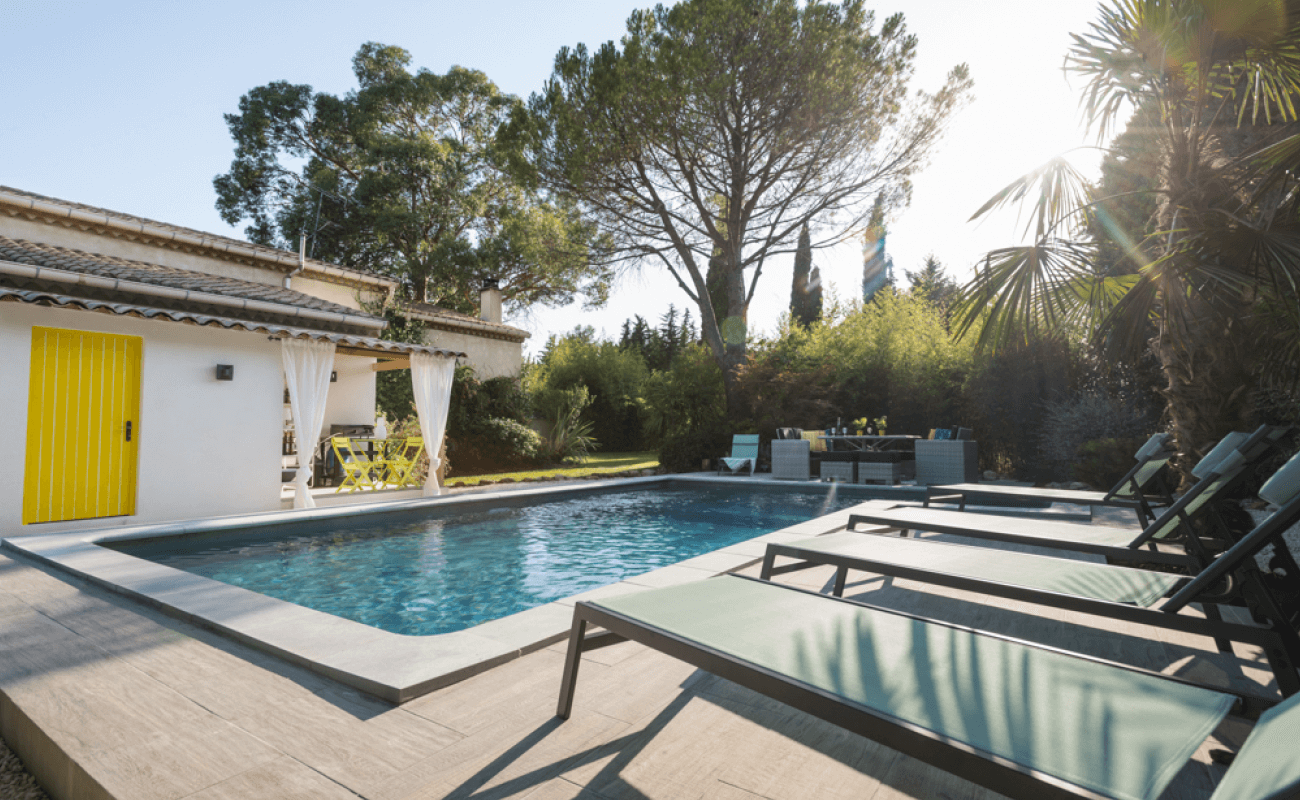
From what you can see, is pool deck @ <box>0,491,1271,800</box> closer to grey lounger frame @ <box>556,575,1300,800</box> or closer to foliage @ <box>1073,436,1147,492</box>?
grey lounger frame @ <box>556,575,1300,800</box>

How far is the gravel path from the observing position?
179 cm

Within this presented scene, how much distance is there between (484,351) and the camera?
51.8 ft

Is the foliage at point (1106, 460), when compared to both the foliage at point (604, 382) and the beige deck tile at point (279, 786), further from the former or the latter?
the foliage at point (604, 382)

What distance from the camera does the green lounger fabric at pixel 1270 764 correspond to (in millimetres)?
662

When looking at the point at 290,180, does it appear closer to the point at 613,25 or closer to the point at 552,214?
the point at 552,214

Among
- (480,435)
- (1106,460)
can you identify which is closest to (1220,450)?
(1106,460)

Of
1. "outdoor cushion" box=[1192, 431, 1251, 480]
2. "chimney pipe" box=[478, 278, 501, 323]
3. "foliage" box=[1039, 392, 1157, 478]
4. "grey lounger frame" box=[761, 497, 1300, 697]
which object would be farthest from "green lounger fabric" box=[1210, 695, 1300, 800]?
"chimney pipe" box=[478, 278, 501, 323]

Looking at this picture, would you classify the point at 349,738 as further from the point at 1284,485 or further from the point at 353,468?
the point at 353,468

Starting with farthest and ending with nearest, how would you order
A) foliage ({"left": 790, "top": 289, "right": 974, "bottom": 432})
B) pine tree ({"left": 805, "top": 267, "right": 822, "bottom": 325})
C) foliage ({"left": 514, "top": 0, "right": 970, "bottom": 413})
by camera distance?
pine tree ({"left": 805, "top": 267, "right": 822, "bottom": 325}) < foliage ({"left": 790, "top": 289, "right": 974, "bottom": 432}) < foliage ({"left": 514, "top": 0, "right": 970, "bottom": 413})

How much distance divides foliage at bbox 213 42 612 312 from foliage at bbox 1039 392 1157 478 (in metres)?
12.8

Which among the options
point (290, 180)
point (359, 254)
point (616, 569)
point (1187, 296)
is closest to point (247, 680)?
point (616, 569)

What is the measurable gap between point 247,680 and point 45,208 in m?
10.3

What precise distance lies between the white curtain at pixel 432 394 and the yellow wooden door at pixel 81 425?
321cm

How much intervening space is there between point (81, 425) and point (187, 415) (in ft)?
2.95
